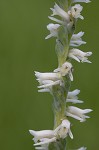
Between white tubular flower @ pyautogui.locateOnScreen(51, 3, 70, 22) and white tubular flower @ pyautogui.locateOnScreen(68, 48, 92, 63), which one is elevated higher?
white tubular flower @ pyautogui.locateOnScreen(51, 3, 70, 22)

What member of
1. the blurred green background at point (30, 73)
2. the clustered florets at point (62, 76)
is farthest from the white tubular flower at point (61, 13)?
the blurred green background at point (30, 73)

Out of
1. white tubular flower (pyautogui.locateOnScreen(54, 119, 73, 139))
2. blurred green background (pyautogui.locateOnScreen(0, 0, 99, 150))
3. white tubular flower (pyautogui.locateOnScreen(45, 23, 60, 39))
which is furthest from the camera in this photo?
blurred green background (pyautogui.locateOnScreen(0, 0, 99, 150))

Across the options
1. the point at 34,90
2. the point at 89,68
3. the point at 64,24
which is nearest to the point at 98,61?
the point at 89,68

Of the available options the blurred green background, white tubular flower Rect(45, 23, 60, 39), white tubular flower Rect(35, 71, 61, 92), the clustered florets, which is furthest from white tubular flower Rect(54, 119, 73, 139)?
the blurred green background

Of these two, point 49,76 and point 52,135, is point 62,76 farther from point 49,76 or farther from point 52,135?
point 52,135

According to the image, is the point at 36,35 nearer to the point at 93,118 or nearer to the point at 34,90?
the point at 34,90

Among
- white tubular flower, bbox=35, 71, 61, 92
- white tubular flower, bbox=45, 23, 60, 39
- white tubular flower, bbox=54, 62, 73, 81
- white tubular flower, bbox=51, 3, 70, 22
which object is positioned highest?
white tubular flower, bbox=51, 3, 70, 22

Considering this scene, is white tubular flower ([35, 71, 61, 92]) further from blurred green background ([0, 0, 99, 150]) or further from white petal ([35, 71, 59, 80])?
blurred green background ([0, 0, 99, 150])

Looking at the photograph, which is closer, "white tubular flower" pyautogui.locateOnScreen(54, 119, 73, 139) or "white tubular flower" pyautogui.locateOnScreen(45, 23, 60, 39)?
"white tubular flower" pyautogui.locateOnScreen(54, 119, 73, 139)

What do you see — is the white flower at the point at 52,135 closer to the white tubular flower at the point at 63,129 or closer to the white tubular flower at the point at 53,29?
the white tubular flower at the point at 63,129
